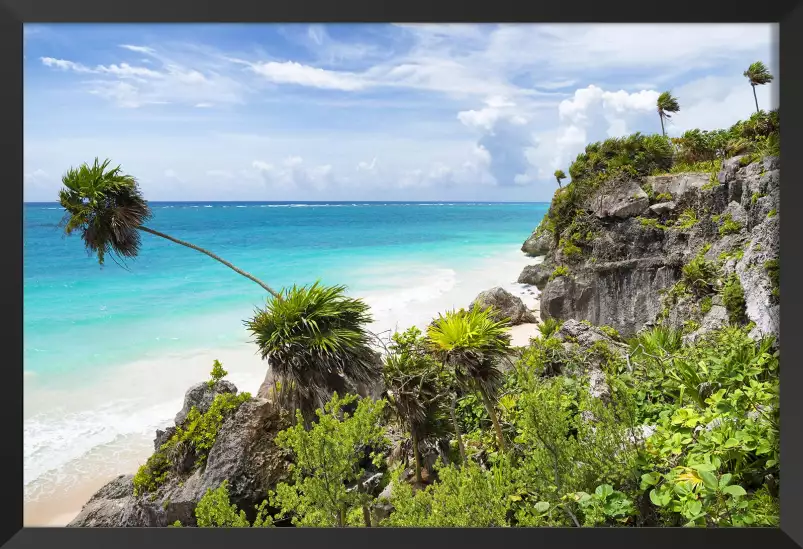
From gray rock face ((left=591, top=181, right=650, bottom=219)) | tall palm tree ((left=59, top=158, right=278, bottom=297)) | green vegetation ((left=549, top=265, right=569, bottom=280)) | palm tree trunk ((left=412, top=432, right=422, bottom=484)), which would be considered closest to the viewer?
palm tree trunk ((left=412, top=432, right=422, bottom=484))

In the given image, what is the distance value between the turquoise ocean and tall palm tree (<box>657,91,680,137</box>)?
3.36 metres

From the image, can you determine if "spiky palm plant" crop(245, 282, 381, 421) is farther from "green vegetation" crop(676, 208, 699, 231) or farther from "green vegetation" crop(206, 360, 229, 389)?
"green vegetation" crop(676, 208, 699, 231)

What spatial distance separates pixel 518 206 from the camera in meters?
11.3

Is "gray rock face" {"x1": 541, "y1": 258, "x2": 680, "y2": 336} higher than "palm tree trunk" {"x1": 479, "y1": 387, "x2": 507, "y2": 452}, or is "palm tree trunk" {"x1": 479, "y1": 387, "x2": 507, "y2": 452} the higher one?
"gray rock face" {"x1": 541, "y1": 258, "x2": 680, "y2": 336}

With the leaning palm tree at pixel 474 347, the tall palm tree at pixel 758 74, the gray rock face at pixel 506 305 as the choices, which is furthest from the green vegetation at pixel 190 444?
the tall palm tree at pixel 758 74

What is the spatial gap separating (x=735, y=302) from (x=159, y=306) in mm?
8024

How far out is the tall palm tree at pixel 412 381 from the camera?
2.99m

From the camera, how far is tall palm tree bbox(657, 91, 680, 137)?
522cm

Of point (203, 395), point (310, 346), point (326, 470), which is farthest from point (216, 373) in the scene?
point (326, 470)

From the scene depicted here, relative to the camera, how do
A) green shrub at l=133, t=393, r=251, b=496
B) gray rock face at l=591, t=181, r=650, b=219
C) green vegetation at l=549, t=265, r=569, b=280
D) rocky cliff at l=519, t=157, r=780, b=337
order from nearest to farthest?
rocky cliff at l=519, t=157, r=780, b=337 < green shrub at l=133, t=393, r=251, b=496 < gray rock face at l=591, t=181, r=650, b=219 < green vegetation at l=549, t=265, r=569, b=280

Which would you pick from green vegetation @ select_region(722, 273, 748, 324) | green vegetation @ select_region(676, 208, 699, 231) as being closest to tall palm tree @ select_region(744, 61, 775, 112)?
green vegetation @ select_region(676, 208, 699, 231)

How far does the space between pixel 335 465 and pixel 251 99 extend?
11.6m
